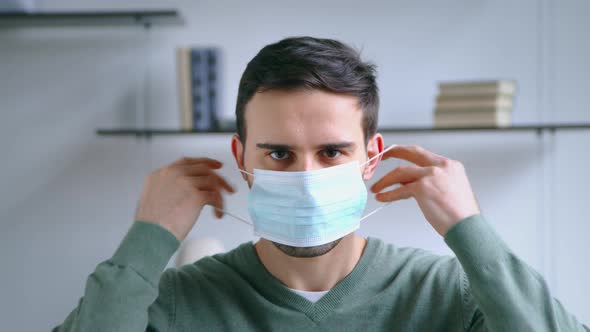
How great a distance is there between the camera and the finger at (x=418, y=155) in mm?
1282

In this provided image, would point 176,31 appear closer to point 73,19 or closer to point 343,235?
Result: point 73,19

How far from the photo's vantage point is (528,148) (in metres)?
2.31

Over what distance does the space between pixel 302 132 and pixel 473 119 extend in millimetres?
1074

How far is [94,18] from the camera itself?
2270 millimetres

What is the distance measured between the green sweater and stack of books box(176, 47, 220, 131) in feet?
2.92

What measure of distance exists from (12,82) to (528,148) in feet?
6.74

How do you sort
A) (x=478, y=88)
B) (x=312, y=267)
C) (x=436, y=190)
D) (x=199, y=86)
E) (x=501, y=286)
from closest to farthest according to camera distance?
(x=501, y=286) → (x=436, y=190) → (x=312, y=267) → (x=478, y=88) → (x=199, y=86)

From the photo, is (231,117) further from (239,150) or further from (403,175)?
(403,175)

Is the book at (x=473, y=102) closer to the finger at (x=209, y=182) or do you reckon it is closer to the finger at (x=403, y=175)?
the finger at (x=403, y=175)

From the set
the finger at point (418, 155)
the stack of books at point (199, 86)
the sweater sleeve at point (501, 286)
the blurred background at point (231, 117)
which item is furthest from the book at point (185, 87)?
the sweater sleeve at point (501, 286)

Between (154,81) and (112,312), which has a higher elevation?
(154,81)

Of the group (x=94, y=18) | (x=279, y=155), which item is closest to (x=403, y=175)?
(x=279, y=155)

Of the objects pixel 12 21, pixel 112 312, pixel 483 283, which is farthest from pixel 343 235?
pixel 12 21

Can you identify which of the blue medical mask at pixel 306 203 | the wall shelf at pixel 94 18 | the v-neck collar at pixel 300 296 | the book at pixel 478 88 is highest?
the wall shelf at pixel 94 18
